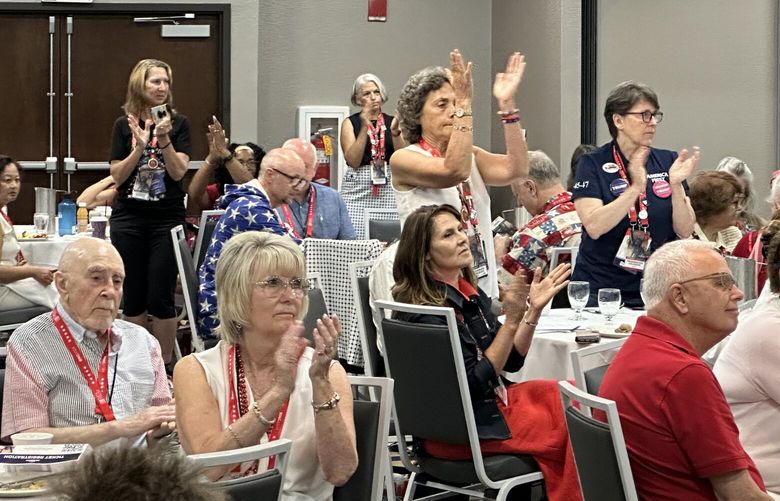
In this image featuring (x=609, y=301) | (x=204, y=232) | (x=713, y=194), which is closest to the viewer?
(x=609, y=301)

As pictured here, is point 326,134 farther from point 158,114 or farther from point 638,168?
point 638,168

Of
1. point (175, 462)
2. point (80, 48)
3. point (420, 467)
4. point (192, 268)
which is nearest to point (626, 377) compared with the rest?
point (420, 467)

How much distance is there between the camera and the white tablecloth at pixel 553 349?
14.4 feet

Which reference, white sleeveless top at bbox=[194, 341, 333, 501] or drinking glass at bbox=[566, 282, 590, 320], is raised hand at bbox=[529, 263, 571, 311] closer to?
drinking glass at bbox=[566, 282, 590, 320]

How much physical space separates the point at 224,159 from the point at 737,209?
3.70 metres

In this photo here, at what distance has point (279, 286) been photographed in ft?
10.3

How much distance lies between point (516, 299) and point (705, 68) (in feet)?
18.7

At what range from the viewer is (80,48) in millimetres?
10352

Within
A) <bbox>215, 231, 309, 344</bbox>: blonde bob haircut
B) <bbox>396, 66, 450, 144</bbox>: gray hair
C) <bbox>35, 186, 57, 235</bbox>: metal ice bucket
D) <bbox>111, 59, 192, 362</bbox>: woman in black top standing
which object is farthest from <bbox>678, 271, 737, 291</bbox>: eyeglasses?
<bbox>35, 186, 57, 235</bbox>: metal ice bucket

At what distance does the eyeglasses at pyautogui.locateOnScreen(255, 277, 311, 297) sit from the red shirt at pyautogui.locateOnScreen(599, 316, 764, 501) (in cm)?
85

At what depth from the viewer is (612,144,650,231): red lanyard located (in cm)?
492

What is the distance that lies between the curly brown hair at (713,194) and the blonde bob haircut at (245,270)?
10.4 ft

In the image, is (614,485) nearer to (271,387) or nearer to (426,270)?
(271,387)

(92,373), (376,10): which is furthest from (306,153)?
(376,10)
